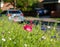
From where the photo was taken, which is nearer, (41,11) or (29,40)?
(29,40)

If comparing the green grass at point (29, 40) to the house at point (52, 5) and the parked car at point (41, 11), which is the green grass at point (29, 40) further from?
the house at point (52, 5)

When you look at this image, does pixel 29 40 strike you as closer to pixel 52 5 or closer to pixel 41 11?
pixel 41 11

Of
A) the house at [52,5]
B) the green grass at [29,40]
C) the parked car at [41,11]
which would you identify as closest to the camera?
the green grass at [29,40]

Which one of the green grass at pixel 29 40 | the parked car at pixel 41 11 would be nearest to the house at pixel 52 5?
the parked car at pixel 41 11

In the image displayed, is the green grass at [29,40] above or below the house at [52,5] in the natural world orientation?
above

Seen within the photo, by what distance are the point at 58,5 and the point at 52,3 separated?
9.05 feet

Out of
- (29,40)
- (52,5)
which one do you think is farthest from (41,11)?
(29,40)

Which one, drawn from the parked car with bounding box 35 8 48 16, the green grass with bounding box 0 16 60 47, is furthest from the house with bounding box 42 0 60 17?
the green grass with bounding box 0 16 60 47

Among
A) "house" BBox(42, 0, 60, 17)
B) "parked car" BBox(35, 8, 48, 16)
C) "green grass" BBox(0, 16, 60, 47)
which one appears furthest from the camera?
"house" BBox(42, 0, 60, 17)

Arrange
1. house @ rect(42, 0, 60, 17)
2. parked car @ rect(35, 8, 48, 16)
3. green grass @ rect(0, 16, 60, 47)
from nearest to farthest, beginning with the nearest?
green grass @ rect(0, 16, 60, 47) < parked car @ rect(35, 8, 48, 16) < house @ rect(42, 0, 60, 17)

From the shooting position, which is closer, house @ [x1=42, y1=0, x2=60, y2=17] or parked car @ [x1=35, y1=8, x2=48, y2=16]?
parked car @ [x1=35, y1=8, x2=48, y2=16]

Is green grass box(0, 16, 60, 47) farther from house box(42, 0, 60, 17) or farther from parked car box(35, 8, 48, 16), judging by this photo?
house box(42, 0, 60, 17)

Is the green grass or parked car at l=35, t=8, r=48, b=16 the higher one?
the green grass

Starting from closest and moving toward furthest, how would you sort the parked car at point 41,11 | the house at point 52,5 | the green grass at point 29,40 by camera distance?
1. the green grass at point 29,40
2. the parked car at point 41,11
3. the house at point 52,5
